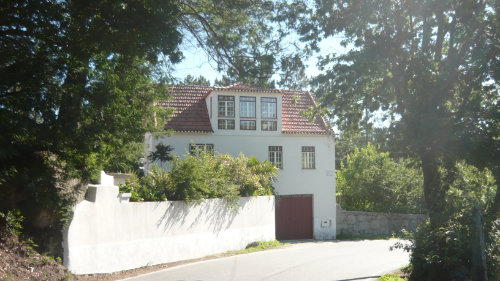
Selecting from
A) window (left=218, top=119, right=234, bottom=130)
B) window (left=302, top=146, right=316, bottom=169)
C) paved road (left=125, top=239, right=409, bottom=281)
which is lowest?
paved road (left=125, top=239, right=409, bottom=281)

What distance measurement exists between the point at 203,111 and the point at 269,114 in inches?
140

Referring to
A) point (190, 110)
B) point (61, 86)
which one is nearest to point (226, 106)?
point (190, 110)

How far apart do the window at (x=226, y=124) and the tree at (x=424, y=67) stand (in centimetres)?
1292

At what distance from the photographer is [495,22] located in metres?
10.9

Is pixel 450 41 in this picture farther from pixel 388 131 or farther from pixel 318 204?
pixel 318 204

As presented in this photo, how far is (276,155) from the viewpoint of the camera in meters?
26.1

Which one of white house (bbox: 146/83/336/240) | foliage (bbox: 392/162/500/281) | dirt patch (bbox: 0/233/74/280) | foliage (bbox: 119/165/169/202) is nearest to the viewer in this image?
dirt patch (bbox: 0/233/74/280)

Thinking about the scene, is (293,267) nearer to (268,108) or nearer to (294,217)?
(294,217)

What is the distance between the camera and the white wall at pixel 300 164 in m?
25.4

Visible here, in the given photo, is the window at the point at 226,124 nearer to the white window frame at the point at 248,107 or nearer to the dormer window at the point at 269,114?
the white window frame at the point at 248,107

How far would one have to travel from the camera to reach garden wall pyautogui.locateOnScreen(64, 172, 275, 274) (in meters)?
11.9

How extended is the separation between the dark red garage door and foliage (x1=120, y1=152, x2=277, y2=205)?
5221 mm

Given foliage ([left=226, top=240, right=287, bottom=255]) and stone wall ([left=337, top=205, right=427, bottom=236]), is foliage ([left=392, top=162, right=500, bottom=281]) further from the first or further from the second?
stone wall ([left=337, top=205, right=427, bottom=236])

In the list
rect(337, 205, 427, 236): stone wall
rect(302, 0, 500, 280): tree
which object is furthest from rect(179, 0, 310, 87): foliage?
rect(337, 205, 427, 236): stone wall
